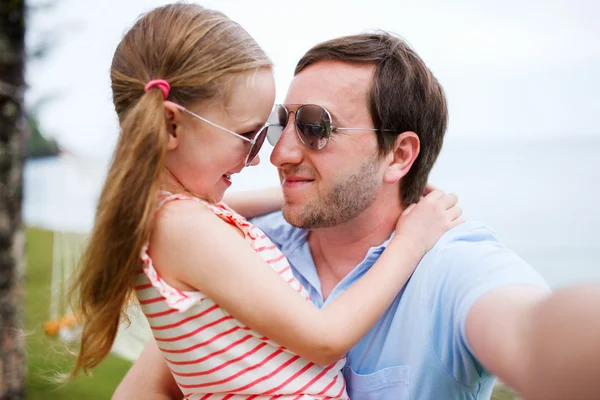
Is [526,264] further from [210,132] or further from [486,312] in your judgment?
[210,132]

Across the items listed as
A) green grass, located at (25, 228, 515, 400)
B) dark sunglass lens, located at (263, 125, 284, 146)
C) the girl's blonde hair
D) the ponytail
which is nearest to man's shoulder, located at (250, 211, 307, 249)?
dark sunglass lens, located at (263, 125, 284, 146)

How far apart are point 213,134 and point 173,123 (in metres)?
0.12

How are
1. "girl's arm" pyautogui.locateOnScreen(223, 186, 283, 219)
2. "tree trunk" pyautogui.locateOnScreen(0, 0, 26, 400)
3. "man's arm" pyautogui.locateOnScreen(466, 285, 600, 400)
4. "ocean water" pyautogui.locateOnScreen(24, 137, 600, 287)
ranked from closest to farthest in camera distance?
"man's arm" pyautogui.locateOnScreen(466, 285, 600, 400), "girl's arm" pyautogui.locateOnScreen(223, 186, 283, 219), "tree trunk" pyautogui.locateOnScreen(0, 0, 26, 400), "ocean water" pyautogui.locateOnScreen(24, 137, 600, 287)

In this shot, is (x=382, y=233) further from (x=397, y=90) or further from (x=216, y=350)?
(x=216, y=350)

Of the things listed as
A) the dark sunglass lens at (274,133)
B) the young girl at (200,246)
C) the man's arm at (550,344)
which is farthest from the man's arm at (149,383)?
the man's arm at (550,344)

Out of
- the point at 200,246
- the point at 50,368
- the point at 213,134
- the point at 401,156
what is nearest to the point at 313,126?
the point at 401,156

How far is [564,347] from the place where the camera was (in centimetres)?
93

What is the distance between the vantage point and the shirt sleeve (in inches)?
61.7

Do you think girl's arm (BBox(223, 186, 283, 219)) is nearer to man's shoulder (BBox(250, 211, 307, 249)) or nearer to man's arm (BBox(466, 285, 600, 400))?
man's shoulder (BBox(250, 211, 307, 249))

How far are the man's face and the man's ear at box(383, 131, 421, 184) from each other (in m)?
0.10

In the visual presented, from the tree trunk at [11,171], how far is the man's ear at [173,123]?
2445 millimetres

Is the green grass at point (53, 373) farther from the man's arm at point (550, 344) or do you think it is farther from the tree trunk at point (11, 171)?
the man's arm at point (550, 344)

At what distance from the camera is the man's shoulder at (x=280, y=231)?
8.95 feet

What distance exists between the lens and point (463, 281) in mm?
1723
